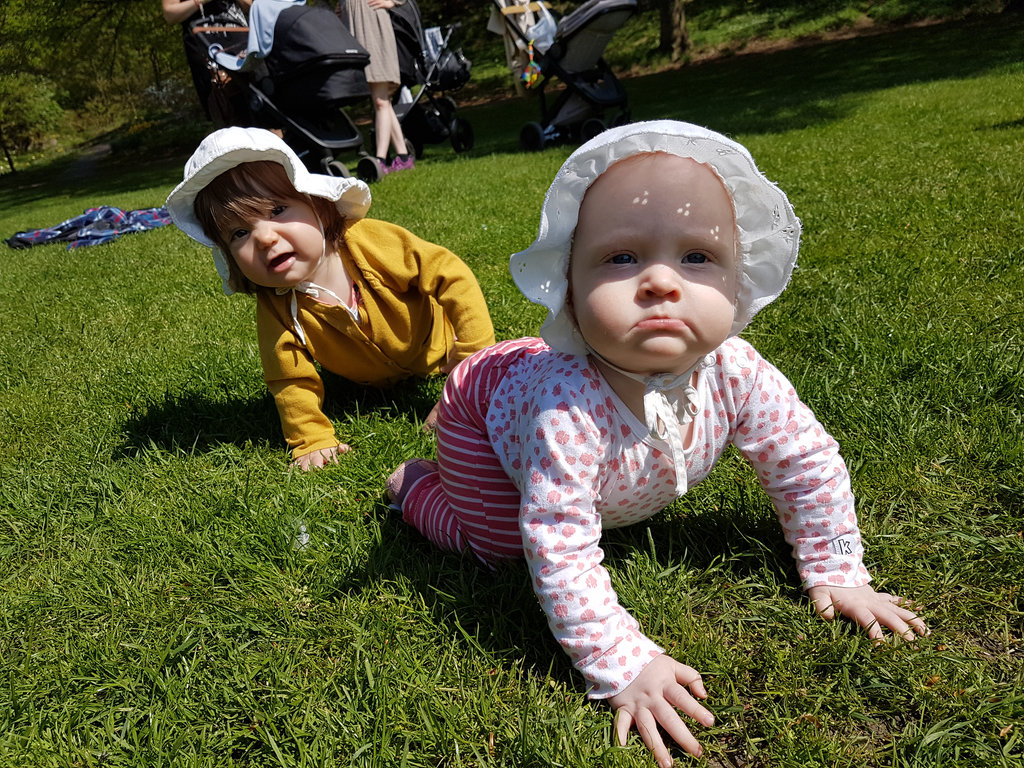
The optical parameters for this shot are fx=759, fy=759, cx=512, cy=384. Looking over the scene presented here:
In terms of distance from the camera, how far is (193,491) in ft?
8.72

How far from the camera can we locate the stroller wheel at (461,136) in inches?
460

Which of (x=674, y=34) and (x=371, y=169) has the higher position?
(x=371, y=169)

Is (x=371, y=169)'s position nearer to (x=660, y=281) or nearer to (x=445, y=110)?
(x=445, y=110)

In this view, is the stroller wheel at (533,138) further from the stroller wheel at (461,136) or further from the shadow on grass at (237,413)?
the shadow on grass at (237,413)

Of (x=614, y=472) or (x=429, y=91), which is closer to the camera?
(x=614, y=472)

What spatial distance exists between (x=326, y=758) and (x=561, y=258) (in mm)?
1152

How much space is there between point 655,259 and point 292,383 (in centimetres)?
185

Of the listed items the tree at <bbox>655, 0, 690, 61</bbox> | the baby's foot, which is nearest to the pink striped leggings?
the baby's foot

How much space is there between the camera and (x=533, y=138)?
10.7m

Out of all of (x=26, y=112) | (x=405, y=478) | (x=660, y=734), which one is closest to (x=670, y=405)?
(x=660, y=734)

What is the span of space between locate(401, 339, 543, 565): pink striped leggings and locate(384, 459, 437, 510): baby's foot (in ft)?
0.55

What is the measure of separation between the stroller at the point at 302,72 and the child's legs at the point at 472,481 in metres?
5.64

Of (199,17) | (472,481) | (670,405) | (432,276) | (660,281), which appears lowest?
(472,481)

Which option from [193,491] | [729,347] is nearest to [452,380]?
[729,347]
